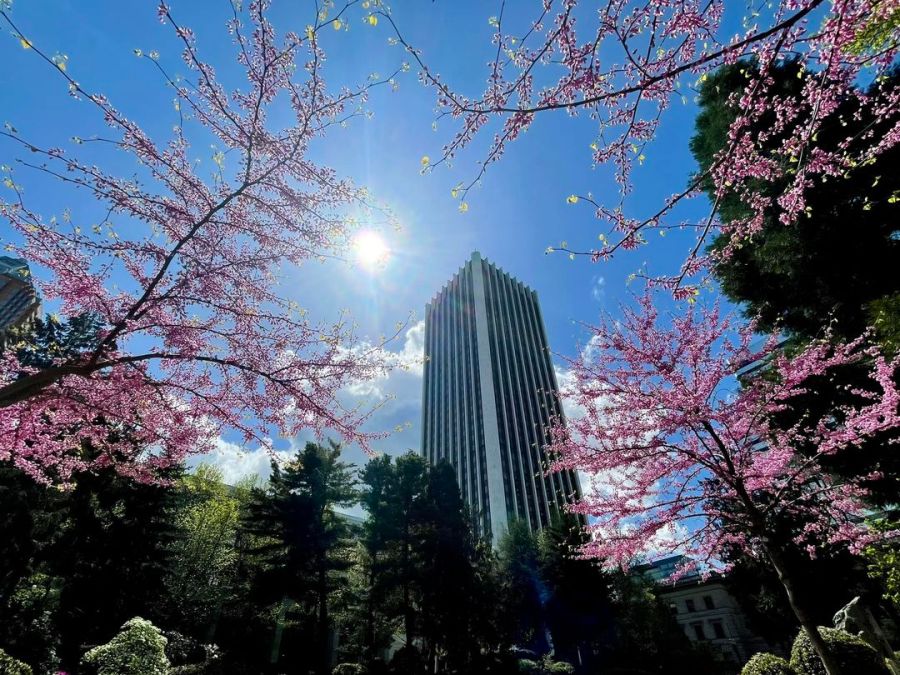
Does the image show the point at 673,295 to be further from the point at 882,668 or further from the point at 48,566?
the point at 48,566

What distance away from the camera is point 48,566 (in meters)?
15.9

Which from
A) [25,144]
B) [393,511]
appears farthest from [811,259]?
[393,511]

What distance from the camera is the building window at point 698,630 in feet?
127

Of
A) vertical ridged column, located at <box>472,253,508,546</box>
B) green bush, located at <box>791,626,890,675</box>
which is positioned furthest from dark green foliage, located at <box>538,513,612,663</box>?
vertical ridged column, located at <box>472,253,508,546</box>

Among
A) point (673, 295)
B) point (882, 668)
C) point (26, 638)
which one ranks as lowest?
point (882, 668)

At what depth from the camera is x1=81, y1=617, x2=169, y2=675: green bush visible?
841 centimetres

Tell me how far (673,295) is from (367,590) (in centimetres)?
2135

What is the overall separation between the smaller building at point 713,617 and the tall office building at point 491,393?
17.3 meters

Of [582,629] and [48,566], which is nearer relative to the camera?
[48,566]

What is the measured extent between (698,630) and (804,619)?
154ft

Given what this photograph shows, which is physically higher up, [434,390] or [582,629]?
[434,390]

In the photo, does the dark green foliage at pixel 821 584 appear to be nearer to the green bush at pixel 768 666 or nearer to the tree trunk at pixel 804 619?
the green bush at pixel 768 666

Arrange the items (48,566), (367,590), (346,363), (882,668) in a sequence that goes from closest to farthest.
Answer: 1. (346,363)
2. (882,668)
3. (48,566)
4. (367,590)

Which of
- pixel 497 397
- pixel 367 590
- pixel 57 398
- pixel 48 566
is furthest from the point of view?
pixel 497 397
